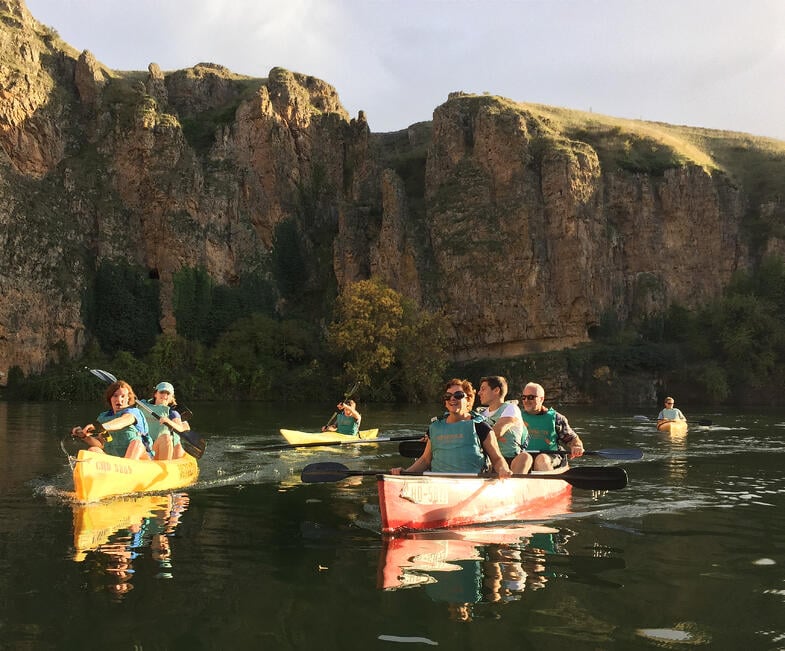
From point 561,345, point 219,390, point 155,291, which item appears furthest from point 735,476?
point 155,291

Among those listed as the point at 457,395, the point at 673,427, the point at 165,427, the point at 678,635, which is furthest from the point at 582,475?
the point at 673,427

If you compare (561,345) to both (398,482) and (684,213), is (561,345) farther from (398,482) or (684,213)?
(398,482)

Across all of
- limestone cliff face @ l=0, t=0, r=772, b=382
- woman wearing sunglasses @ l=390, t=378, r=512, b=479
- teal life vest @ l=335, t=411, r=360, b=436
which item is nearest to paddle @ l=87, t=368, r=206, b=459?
woman wearing sunglasses @ l=390, t=378, r=512, b=479

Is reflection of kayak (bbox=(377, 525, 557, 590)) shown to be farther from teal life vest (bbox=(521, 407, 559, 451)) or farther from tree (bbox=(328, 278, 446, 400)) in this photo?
tree (bbox=(328, 278, 446, 400))

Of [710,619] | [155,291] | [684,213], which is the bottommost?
[710,619]

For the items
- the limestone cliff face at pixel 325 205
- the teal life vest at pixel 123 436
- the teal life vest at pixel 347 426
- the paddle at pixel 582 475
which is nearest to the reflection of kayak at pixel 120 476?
the teal life vest at pixel 123 436

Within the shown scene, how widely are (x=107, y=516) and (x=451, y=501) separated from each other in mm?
4429

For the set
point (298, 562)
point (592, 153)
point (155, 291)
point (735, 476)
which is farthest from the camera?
point (592, 153)

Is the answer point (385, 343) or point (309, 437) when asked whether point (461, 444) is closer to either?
point (309, 437)

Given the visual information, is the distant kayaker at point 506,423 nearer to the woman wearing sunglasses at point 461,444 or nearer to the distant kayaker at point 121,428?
the woman wearing sunglasses at point 461,444

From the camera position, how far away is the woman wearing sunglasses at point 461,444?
9336 mm

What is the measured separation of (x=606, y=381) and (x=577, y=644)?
5218 centimetres

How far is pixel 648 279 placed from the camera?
67.3 m

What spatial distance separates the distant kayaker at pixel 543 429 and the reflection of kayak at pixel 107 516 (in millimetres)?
5310
